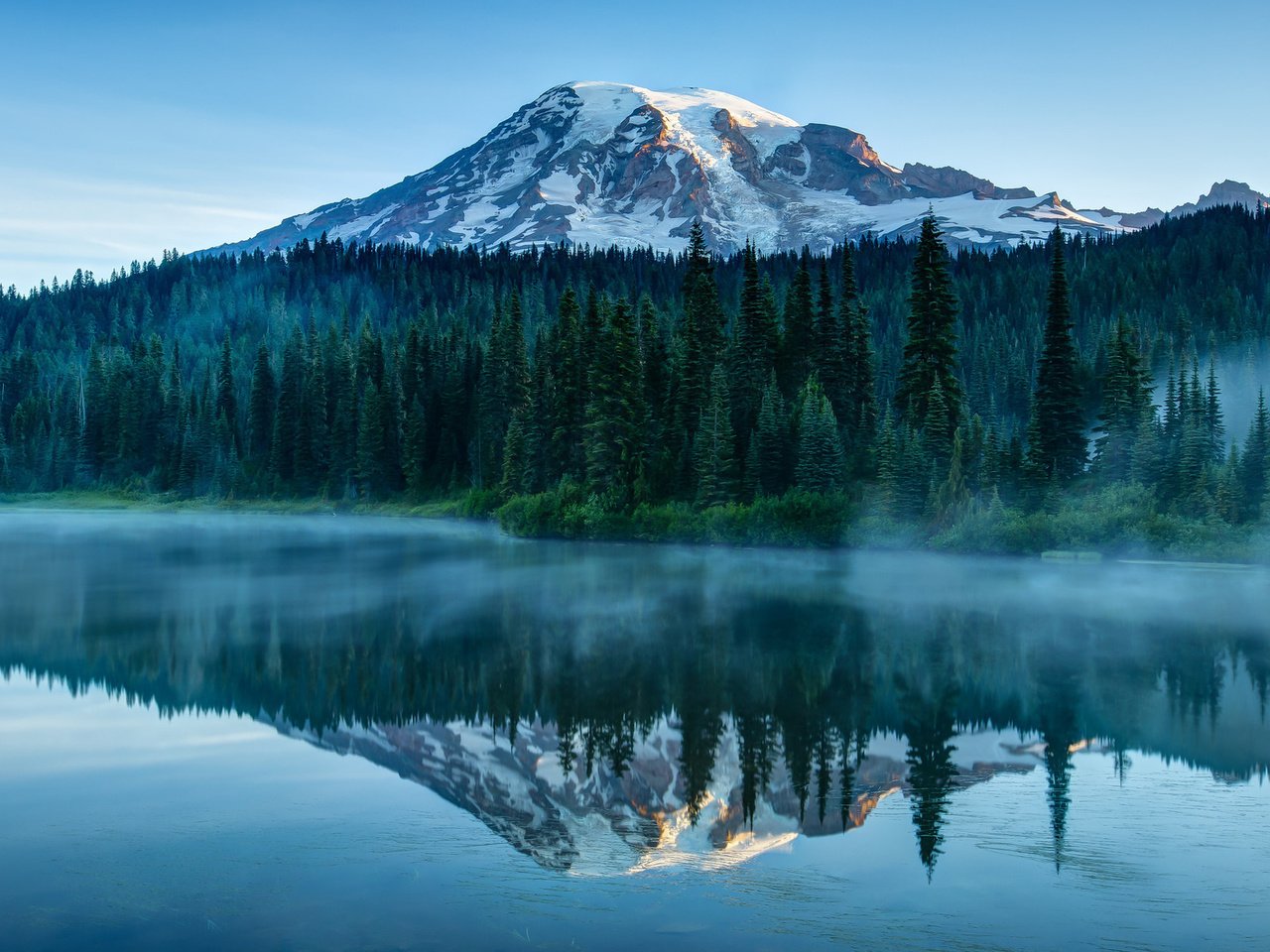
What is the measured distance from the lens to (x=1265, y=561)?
5766 centimetres

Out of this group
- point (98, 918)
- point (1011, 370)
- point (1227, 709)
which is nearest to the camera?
point (98, 918)

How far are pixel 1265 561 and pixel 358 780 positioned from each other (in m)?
53.7

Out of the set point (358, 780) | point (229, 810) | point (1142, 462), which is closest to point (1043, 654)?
point (358, 780)

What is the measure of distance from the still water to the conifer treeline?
27.4 meters

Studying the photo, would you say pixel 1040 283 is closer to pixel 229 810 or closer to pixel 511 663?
pixel 511 663

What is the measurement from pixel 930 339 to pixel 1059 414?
10.0 meters

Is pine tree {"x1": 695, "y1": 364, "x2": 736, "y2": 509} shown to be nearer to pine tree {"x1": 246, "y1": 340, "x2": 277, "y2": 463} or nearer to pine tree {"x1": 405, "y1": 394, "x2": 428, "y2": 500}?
pine tree {"x1": 405, "y1": 394, "x2": 428, "y2": 500}

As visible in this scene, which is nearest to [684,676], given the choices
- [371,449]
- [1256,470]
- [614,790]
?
[614,790]

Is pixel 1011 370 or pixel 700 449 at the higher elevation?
pixel 1011 370

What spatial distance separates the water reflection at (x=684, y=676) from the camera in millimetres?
18984

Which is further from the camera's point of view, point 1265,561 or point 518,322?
point 518,322

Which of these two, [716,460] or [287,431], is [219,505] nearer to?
[287,431]

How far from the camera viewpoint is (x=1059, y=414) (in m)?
72.2

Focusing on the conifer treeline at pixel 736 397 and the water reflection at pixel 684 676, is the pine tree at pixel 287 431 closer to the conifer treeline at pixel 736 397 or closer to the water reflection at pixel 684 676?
the conifer treeline at pixel 736 397
